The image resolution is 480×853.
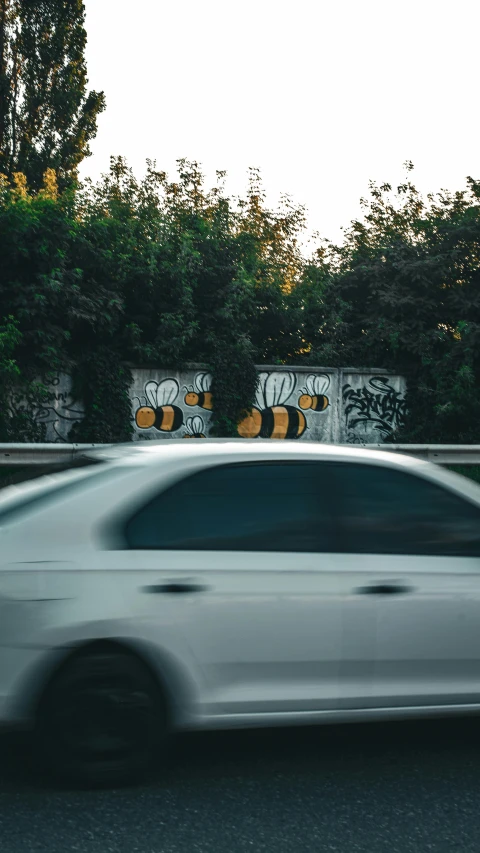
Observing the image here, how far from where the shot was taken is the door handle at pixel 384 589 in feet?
13.8

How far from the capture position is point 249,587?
13.4 feet

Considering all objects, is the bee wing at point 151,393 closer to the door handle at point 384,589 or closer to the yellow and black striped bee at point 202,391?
the yellow and black striped bee at point 202,391

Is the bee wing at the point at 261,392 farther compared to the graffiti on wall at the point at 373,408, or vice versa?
the graffiti on wall at the point at 373,408

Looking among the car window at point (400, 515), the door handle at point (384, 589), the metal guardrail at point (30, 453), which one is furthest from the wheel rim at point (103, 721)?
the metal guardrail at point (30, 453)

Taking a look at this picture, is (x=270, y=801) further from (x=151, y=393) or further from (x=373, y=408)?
(x=373, y=408)

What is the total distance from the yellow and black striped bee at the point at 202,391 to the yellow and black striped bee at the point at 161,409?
0.34 meters

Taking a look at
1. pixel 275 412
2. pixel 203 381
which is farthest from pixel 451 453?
pixel 203 381

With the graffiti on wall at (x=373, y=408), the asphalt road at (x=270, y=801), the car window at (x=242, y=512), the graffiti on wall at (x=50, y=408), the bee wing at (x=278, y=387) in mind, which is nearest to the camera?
the asphalt road at (x=270, y=801)

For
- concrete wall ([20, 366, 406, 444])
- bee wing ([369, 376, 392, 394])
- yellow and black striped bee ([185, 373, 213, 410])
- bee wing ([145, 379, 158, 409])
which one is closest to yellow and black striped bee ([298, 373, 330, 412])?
concrete wall ([20, 366, 406, 444])

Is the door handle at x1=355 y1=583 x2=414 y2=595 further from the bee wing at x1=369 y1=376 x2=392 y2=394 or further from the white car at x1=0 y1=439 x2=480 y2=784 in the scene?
the bee wing at x1=369 y1=376 x2=392 y2=394

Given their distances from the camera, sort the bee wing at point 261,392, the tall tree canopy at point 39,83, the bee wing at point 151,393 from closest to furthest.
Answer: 1. the bee wing at point 151,393
2. the bee wing at point 261,392
3. the tall tree canopy at point 39,83

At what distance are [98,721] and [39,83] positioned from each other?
28765 mm

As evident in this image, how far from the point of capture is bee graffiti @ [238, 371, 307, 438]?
→ 19359 millimetres

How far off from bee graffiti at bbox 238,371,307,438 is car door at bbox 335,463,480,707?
586 inches
